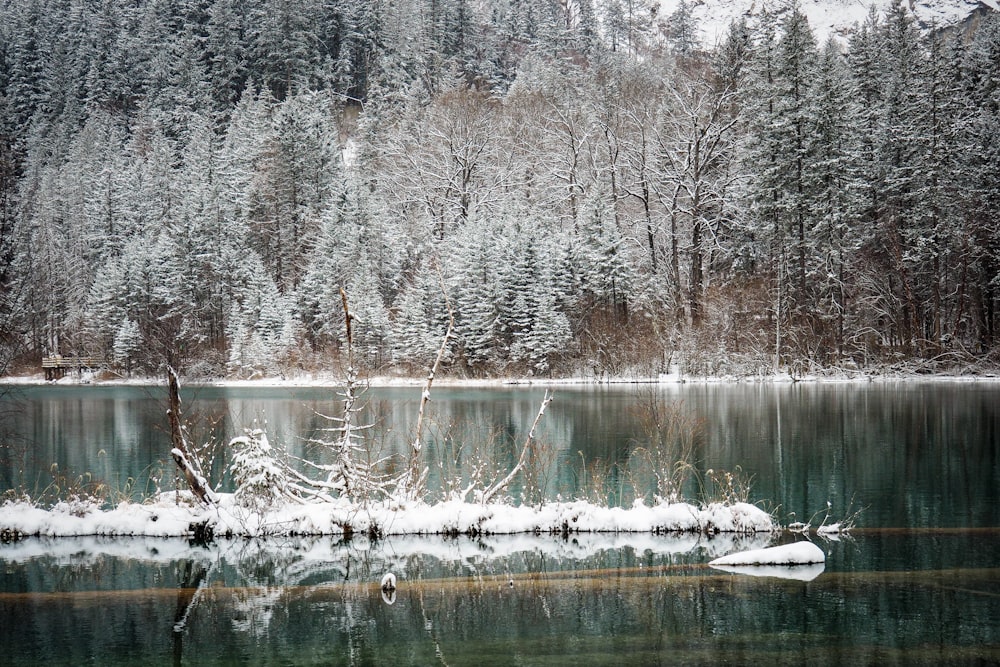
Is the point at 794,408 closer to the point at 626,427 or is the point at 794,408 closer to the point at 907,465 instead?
the point at 626,427

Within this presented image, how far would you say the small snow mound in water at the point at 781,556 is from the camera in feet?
32.6

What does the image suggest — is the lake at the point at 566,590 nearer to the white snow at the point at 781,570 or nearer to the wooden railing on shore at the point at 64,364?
the white snow at the point at 781,570

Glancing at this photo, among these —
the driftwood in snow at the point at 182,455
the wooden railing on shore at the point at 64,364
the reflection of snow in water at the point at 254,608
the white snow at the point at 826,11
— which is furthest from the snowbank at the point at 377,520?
the white snow at the point at 826,11

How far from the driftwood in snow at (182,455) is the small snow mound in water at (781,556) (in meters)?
7.09

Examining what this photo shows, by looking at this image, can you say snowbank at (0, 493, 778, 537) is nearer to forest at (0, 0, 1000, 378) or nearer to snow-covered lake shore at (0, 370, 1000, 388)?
forest at (0, 0, 1000, 378)

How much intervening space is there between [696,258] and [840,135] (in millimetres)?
9153

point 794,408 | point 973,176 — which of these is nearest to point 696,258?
point 973,176

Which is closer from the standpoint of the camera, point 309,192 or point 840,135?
point 840,135

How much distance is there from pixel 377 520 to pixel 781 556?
541cm

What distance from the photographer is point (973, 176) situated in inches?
1578

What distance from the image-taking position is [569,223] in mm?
49812

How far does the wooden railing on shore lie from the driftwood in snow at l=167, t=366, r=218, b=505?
4341 cm

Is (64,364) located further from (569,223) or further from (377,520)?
(377,520)

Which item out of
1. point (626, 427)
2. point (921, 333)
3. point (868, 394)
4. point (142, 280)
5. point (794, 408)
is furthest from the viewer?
point (142, 280)
